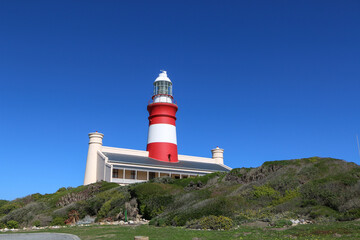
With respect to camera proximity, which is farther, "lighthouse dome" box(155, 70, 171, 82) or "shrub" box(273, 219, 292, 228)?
"lighthouse dome" box(155, 70, 171, 82)

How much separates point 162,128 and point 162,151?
3023 mm

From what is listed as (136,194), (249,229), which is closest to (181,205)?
(136,194)

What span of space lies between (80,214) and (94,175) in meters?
14.7

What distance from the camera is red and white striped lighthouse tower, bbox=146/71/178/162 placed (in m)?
42.5

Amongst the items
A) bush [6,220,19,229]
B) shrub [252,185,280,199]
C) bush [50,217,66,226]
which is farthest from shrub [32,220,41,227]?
shrub [252,185,280,199]

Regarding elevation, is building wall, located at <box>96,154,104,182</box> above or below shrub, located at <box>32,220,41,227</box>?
above

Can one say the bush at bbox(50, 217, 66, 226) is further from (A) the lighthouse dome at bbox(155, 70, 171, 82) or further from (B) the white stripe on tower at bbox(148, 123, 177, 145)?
(A) the lighthouse dome at bbox(155, 70, 171, 82)

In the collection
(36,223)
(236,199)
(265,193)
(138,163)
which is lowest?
(36,223)

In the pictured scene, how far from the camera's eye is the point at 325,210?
48.5 ft

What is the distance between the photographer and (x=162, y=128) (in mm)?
42625

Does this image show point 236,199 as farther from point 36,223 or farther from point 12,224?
point 12,224

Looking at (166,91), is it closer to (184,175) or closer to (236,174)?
(184,175)

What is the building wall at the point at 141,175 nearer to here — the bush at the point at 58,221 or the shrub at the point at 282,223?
the bush at the point at 58,221

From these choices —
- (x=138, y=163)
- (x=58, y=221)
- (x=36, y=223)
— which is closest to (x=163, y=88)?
(x=138, y=163)
